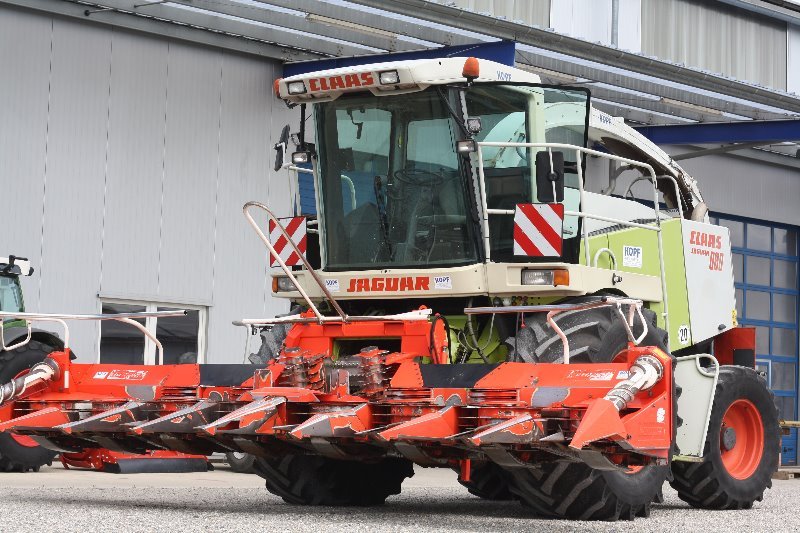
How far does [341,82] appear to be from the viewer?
11.5 meters

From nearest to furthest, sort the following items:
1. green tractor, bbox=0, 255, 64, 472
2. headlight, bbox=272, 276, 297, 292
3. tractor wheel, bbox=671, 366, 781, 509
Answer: tractor wheel, bbox=671, 366, 781, 509, headlight, bbox=272, 276, 297, 292, green tractor, bbox=0, 255, 64, 472

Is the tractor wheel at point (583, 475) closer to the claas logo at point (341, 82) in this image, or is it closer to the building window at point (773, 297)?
the claas logo at point (341, 82)

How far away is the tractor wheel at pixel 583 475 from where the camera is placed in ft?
32.5

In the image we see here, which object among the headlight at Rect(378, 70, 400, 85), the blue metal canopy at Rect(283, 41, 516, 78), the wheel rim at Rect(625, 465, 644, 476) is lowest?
the wheel rim at Rect(625, 465, 644, 476)

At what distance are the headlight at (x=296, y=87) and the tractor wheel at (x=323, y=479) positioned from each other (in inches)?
116

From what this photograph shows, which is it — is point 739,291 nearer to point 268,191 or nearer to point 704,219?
point 268,191

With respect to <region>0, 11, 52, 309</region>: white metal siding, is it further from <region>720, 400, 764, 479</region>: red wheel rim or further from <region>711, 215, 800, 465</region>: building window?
<region>711, 215, 800, 465</region>: building window

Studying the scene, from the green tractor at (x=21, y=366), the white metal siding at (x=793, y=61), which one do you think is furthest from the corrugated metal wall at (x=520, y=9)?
the green tractor at (x=21, y=366)

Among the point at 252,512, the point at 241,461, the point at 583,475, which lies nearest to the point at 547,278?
the point at 583,475

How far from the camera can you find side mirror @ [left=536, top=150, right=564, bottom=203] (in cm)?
1072

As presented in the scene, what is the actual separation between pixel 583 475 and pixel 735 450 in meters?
3.11

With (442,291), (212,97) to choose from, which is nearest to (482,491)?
(442,291)

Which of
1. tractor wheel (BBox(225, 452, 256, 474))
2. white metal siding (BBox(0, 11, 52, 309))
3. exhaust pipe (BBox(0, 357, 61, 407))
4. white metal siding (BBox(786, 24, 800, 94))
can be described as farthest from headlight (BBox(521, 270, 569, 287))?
white metal siding (BBox(786, 24, 800, 94))

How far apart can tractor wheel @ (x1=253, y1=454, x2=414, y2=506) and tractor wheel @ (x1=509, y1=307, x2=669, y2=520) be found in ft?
5.30
